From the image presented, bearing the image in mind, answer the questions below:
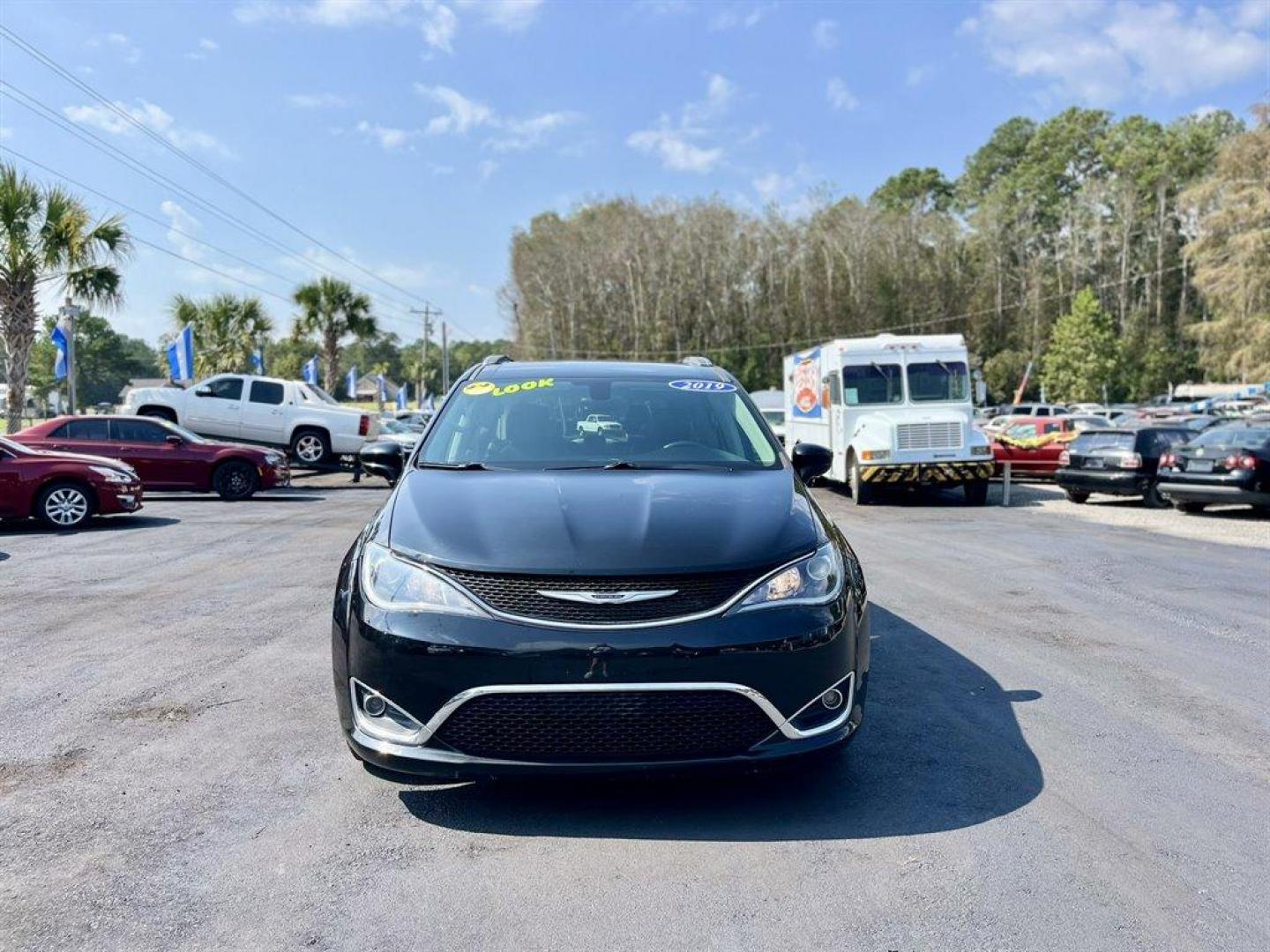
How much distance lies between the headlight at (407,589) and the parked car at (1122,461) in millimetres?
16039

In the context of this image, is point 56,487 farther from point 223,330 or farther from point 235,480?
point 223,330

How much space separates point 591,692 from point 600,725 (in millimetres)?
127

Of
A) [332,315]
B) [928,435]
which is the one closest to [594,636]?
[928,435]

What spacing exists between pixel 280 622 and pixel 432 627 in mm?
3953

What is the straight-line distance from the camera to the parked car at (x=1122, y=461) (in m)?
17.2

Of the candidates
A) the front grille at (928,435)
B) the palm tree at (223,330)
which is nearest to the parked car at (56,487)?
the front grille at (928,435)

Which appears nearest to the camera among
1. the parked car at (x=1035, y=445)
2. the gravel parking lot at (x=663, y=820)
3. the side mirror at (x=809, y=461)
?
the gravel parking lot at (x=663, y=820)

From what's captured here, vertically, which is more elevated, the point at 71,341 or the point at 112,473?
the point at 71,341

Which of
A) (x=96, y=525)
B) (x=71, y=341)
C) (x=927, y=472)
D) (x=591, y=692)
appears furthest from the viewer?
(x=71, y=341)

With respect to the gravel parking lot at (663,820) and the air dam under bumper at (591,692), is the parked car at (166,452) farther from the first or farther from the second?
the air dam under bumper at (591,692)

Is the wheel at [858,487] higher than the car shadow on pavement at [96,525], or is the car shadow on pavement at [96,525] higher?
the car shadow on pavement at [96,525]

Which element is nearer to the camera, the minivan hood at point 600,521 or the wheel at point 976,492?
the minivan hood at point 600,521

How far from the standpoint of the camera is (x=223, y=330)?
134ft

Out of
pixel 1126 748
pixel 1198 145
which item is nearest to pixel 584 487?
pixel 1126 748
